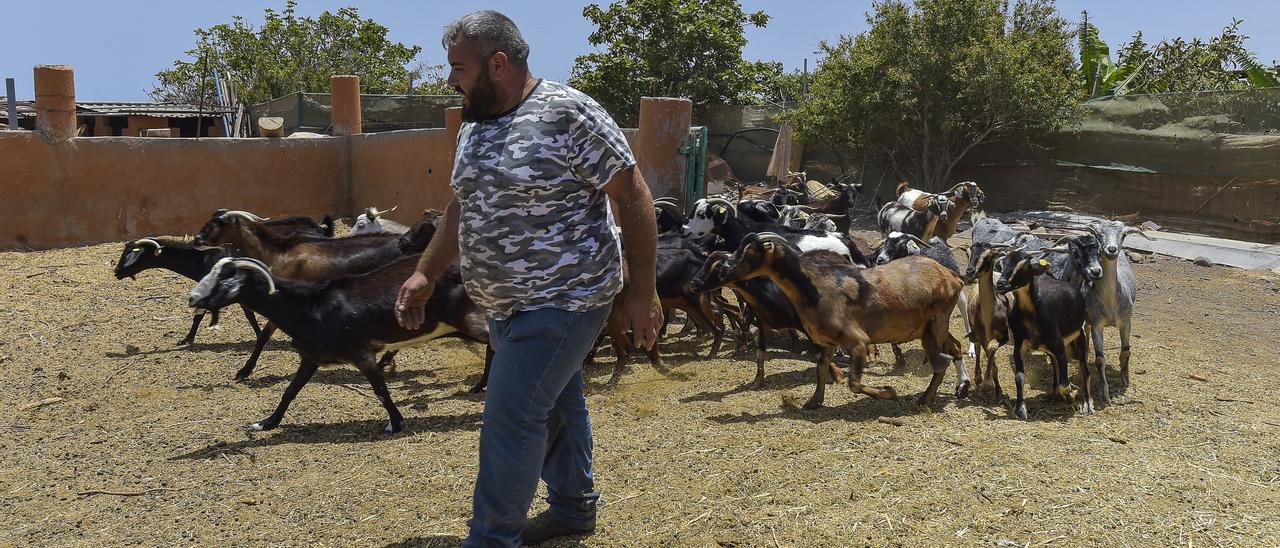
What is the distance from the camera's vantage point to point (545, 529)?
3.82m

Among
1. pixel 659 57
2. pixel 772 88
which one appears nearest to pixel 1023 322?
pixel 659 57

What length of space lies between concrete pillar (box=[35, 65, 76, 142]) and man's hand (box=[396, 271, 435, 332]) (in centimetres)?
1013

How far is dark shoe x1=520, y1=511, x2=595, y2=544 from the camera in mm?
3791

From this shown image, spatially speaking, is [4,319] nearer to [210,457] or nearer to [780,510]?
[210,457]

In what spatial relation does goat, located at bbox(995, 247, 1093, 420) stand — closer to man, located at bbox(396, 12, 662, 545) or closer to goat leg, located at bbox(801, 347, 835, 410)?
goat leg, located at bbox(801, 347, 835, 410)

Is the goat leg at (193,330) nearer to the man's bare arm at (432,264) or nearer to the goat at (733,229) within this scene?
the goat at (733,229)

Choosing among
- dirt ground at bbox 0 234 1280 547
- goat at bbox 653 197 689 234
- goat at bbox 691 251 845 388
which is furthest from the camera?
goat at bbox 653 197 689 234

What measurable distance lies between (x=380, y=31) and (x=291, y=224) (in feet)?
79.0

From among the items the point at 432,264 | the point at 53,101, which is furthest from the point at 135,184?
the point at 432,264

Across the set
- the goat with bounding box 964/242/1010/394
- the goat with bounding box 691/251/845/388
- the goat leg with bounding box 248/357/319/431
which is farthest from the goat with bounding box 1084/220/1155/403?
the goat leg with bounding box 248/357/319/431

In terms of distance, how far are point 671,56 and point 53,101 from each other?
47.3 ft

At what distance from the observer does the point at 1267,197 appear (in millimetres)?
14953

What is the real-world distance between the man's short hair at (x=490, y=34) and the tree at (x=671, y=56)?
786 inches

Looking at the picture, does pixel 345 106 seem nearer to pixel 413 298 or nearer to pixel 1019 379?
pixel 1019 379
